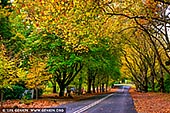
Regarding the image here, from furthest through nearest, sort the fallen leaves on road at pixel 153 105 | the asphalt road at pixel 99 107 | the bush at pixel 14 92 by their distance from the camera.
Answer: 1. the bush at pixel 14 92
2. the asphalt road at pixel 99 107
3. the fallen leaves on road at pixel 153 105

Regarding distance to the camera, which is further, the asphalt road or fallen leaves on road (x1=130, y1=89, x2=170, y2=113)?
the asphalt road

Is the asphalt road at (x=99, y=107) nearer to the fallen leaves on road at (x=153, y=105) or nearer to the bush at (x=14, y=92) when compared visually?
the fallen leaves on road at (x=153, y=105)

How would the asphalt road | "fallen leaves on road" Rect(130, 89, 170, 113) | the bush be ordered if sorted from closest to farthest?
"fallen leaves on road" Rect(130, 89, 170, 113)
the asphalt road
the bush

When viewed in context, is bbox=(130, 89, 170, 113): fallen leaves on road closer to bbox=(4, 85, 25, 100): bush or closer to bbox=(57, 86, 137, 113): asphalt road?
bbox=(57, 86, 137, 113): asphalt road

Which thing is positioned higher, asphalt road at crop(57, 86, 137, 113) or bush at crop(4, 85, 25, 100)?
bush at crop(4, 85, 25, 100)

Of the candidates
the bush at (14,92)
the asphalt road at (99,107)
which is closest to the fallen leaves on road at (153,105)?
the asphalt road at (99,107)

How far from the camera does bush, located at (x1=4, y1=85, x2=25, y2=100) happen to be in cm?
3309

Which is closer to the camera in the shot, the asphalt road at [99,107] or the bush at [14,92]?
the asphalt road at [99,107]

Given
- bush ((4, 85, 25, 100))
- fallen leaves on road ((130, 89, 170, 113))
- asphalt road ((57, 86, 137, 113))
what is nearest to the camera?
fallen leaves on road ((130, 89, 170, 113))

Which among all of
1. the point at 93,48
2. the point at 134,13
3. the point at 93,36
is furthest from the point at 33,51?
the point at 93,36

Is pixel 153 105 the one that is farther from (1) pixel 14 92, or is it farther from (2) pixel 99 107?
(1) pixel 14 92

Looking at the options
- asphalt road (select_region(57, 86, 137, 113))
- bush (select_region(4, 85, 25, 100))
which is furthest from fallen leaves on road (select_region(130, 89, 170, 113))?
bush (select_region(4, 85, 25, 100))

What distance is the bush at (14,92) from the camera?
33094 mm

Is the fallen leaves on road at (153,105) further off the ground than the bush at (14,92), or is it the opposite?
the bush at (14,92)
